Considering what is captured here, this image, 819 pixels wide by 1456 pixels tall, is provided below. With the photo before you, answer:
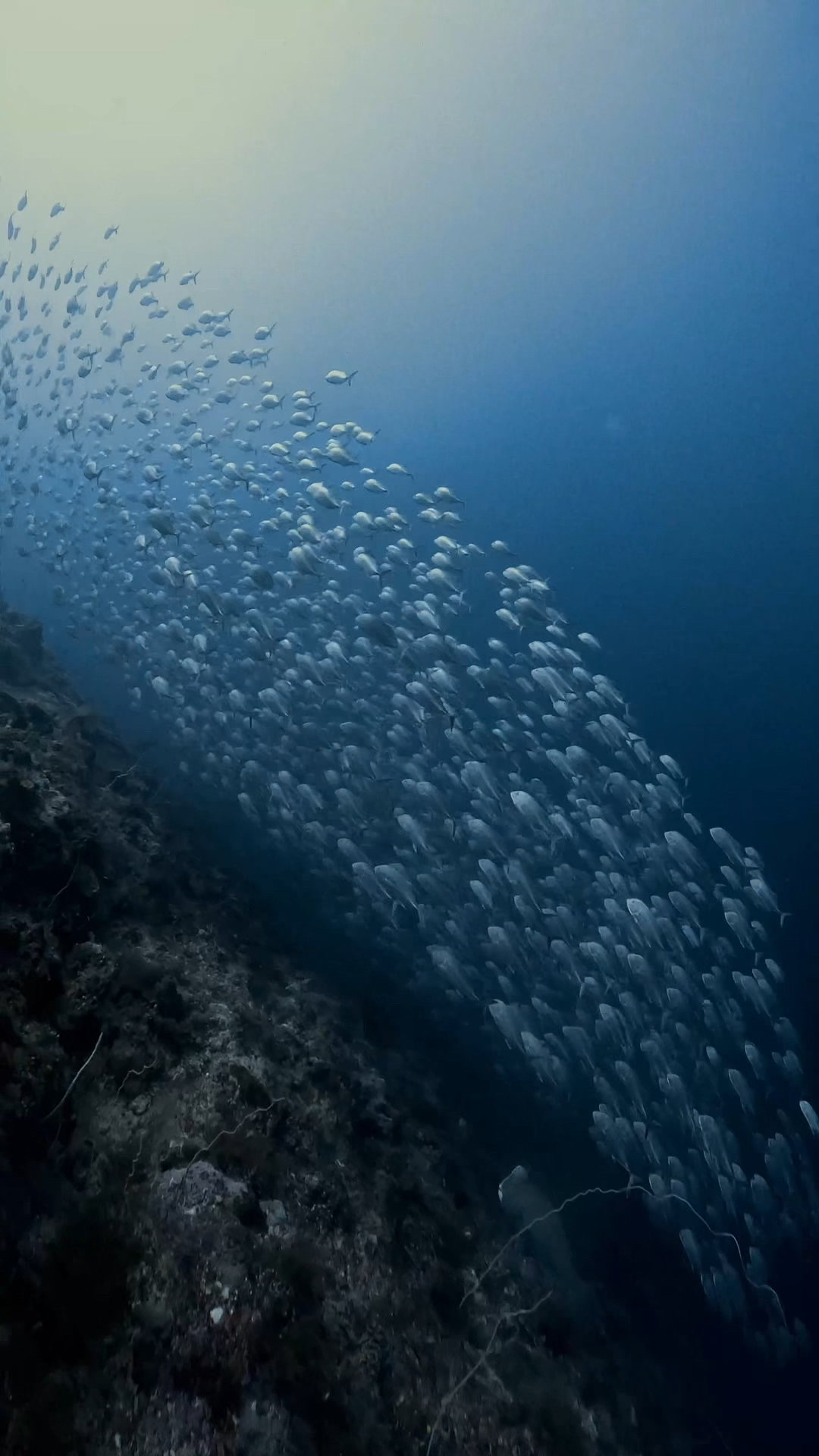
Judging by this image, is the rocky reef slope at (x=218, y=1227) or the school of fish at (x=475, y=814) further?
the school of fish at (x=475, y=814)

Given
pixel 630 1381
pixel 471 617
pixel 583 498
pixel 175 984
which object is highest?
pixel 583 498

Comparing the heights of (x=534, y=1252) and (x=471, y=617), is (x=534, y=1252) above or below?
below

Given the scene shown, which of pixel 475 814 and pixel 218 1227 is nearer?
pixel 218 1227

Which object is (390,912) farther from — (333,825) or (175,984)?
A: (175,984)

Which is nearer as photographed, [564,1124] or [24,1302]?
[24,1302]

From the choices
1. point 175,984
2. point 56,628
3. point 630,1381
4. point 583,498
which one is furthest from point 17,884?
point 583,498

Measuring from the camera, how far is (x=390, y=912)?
444 inches

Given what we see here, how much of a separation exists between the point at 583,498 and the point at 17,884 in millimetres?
108195

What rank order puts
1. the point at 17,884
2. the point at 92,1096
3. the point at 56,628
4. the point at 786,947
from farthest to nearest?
the point at 56,628, the point at 786,947, the point at 17,884, the point at 92,1096

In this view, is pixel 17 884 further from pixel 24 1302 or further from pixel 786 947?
pixel 786 947

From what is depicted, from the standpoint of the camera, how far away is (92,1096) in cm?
449

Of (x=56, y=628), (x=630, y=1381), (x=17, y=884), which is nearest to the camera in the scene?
(x=17, y=884)

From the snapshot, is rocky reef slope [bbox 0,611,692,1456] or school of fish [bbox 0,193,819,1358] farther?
school of fish [bbox 0,193,819,1358]

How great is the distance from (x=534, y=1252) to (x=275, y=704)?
8692 millimetres
